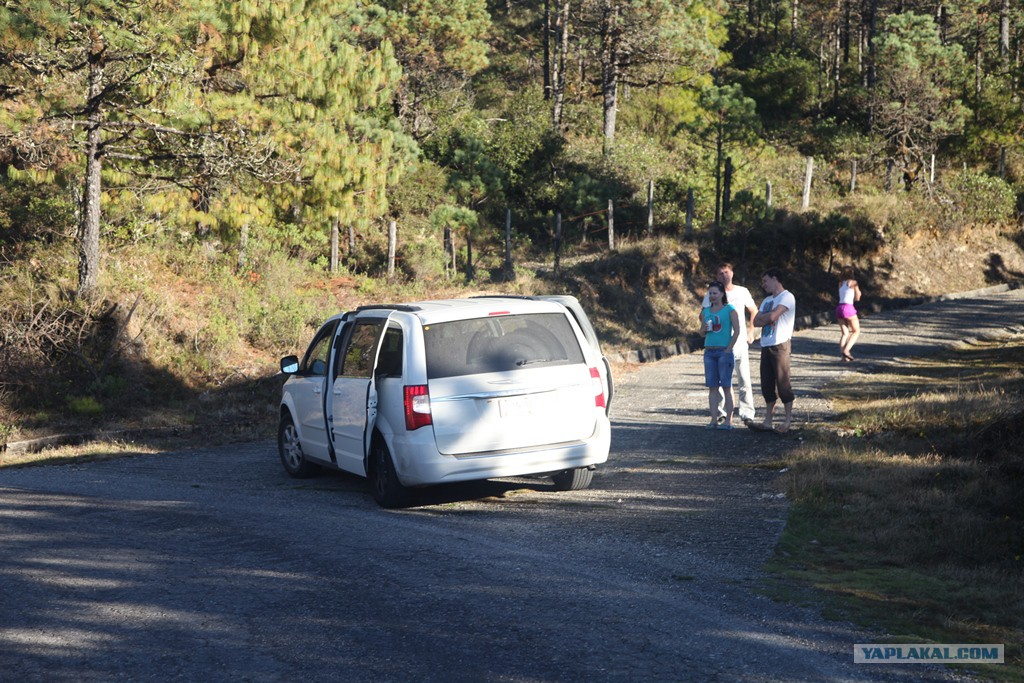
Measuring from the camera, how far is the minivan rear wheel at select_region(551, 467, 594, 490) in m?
9.80

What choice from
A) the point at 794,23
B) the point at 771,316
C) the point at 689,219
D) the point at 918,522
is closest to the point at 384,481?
the point at 918,522

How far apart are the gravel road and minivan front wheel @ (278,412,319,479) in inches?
6.9

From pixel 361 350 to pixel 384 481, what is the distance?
1329mm

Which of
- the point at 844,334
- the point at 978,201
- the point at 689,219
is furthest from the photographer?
the point at 978,201

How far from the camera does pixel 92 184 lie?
56.6ft

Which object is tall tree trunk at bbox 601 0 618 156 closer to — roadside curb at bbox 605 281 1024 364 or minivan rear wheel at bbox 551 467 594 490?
roadside curb at bbox 605 281 1024 364

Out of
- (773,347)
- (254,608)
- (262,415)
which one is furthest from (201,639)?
(262,415)

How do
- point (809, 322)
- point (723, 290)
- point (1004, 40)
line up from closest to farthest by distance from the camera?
point (723, 290)
point (809, 322)
point (1004, 40)

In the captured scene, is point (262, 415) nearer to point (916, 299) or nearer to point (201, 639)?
point (201, 639)

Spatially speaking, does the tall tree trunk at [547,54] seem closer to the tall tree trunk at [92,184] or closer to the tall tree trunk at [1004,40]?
the tall tree trunk at [1004,40]

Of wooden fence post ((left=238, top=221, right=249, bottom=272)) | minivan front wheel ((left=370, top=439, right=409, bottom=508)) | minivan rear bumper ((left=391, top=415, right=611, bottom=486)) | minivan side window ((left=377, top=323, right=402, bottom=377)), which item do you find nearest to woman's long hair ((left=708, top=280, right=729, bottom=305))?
minivan rear bumper ((left=391, top=415, right=611, bottom=486))

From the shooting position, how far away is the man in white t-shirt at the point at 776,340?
40.0 ft

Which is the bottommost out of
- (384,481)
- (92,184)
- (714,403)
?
(384,481)

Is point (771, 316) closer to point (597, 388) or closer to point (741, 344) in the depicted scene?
point (741, 344)
